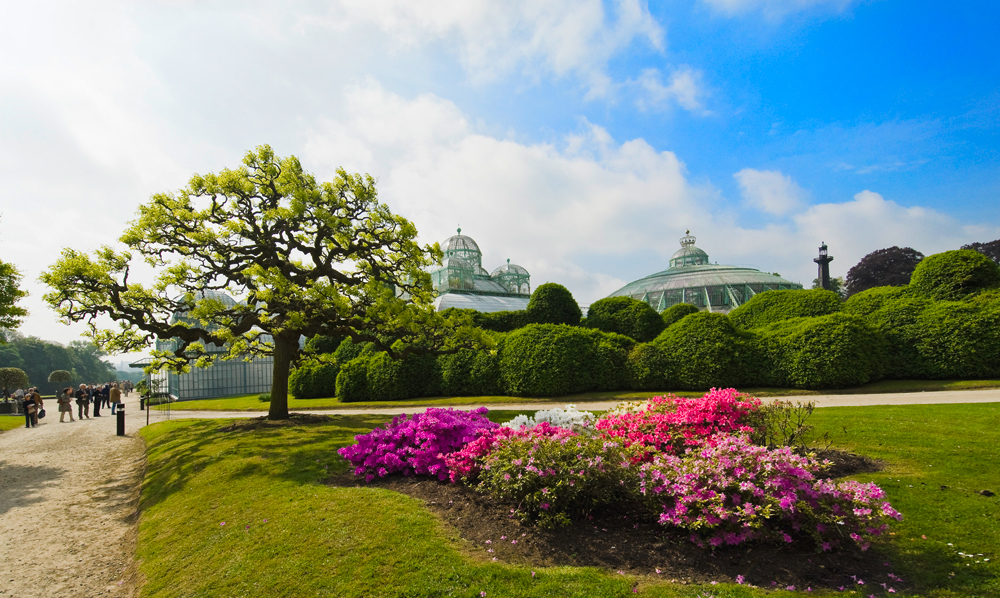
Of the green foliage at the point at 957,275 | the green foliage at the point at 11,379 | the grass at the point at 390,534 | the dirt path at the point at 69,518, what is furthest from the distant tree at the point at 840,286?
the green foliage at the point at 11,379

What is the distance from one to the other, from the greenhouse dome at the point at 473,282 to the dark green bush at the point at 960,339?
24.1 m

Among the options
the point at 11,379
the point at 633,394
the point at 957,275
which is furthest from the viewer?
the point at 11,379

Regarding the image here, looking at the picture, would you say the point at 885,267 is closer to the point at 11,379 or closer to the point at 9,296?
the point at 9,296

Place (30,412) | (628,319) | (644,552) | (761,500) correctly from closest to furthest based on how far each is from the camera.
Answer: (761,500), (644,552), (30,412), (628,319)

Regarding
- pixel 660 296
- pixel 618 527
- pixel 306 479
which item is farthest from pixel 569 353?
pixel 660 296

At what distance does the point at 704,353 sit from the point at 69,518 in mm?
16338

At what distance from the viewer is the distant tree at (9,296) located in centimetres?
1305

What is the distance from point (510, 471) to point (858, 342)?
15.2 m

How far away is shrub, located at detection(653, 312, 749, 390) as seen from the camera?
53.0 feet

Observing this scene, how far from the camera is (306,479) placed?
22.5ft

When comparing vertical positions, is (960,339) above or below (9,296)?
below

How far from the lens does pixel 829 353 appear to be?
594 inches

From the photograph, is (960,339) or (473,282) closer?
(960,339)

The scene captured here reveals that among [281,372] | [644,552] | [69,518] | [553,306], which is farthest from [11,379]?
[644,552]
